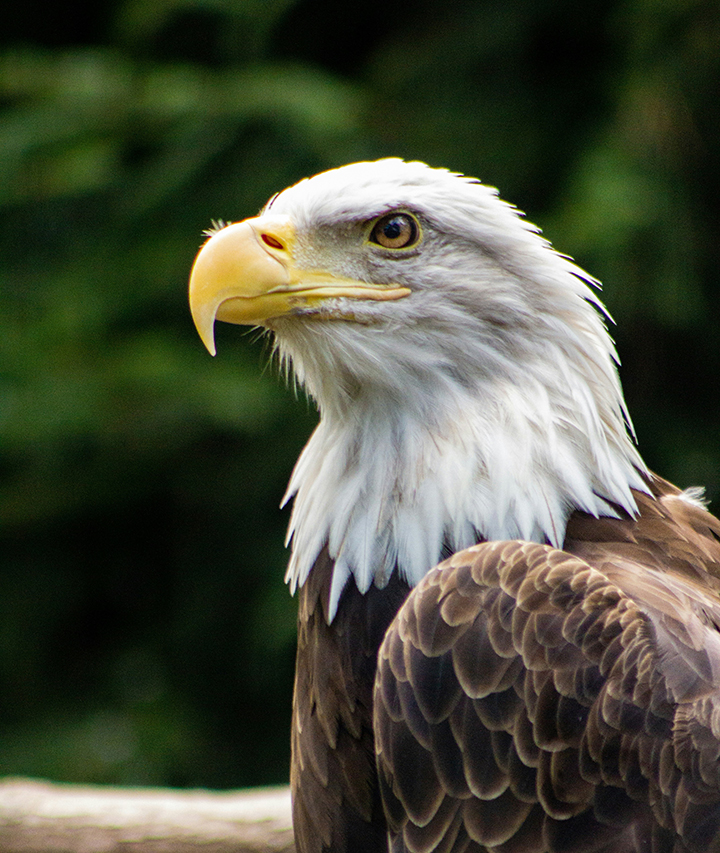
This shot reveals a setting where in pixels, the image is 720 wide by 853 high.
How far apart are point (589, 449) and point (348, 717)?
0.76m

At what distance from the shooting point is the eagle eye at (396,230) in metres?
2.37

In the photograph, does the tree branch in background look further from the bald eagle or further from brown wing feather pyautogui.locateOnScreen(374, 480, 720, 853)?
brown wing feather pyautogui.locateOnScreen(374, 480, 720, 853)

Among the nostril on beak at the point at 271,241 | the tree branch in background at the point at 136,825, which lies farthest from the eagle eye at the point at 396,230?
the tree branch in background at the point at 136,825

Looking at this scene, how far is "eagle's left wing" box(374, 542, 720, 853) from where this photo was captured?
6.24 feet

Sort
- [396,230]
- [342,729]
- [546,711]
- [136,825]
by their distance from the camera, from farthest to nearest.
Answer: [136,825], [396,230], [342,729], [546,711]

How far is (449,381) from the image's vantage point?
2.32 m

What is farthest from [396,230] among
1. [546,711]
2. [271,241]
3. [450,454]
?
[546,711]

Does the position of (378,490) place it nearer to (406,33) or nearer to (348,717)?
(348,717)

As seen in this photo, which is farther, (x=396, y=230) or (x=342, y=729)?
(x=396, y=230)

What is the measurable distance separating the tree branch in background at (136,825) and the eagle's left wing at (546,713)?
1.20 meters

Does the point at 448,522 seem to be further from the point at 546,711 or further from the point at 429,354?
the point at 546,711

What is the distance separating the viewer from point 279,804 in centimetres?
327

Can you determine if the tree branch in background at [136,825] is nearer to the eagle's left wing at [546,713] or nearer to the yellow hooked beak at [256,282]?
the eagle's left wing at [546,713]

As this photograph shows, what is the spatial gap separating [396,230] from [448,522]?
65 centimetres
